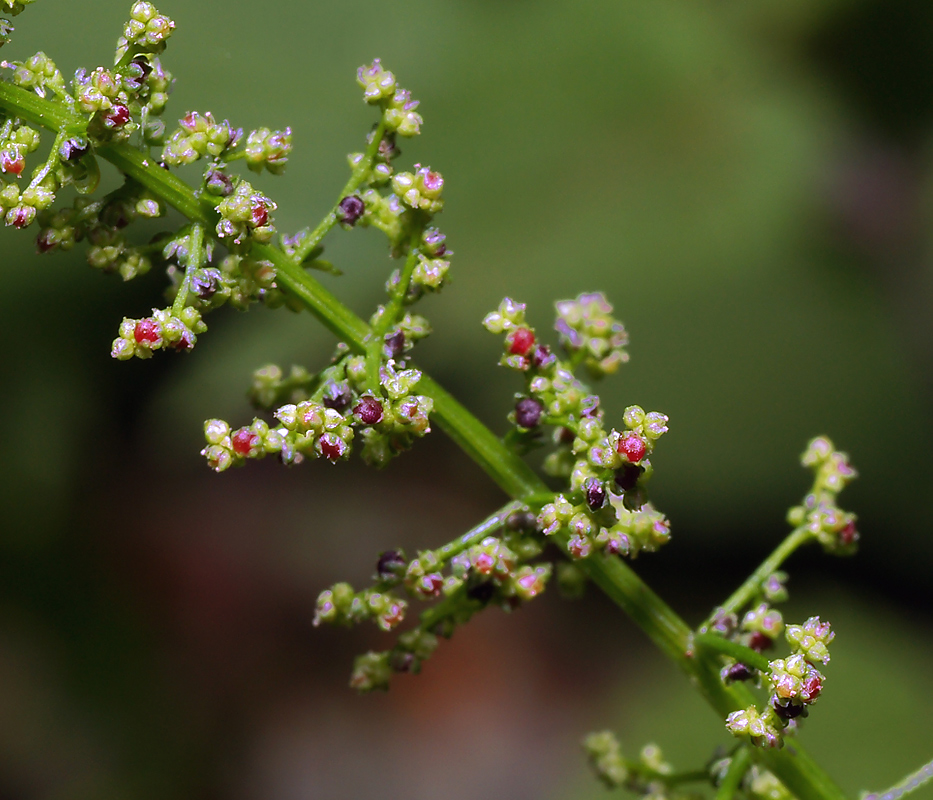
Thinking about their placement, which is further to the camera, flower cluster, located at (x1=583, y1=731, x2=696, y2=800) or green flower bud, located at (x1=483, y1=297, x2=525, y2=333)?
flower cluster, located at (x1=583, y1=731, x2=696, y2=800)

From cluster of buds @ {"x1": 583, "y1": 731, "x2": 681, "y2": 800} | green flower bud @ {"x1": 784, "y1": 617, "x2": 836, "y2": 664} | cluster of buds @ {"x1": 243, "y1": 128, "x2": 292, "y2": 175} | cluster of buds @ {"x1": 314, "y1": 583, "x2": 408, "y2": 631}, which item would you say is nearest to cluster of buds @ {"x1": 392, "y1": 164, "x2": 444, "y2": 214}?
cluster of buds @ {"x1": 243, "y1": 128, "x2": 292, "y2": 175}

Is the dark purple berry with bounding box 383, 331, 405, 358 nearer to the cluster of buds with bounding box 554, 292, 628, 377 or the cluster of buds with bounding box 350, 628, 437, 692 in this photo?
the cluster of buds with bounding box 554, 292, 628, 377

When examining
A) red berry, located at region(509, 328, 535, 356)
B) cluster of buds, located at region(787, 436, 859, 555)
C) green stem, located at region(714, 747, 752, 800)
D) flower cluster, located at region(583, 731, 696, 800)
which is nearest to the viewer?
red berry, located at region(509, 328, 535, 356)

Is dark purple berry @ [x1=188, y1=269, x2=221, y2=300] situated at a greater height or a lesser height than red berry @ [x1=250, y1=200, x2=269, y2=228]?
lesser

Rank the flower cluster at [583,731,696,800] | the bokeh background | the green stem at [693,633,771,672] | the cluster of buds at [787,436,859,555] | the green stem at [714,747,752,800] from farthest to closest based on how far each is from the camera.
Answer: the bokeh background
the flower cluster at [583,731,696,800]
the cluster of buds at [787,436,859,555]
the green stem at [714,747,752,800]
the green stem at [693,633,771,672]

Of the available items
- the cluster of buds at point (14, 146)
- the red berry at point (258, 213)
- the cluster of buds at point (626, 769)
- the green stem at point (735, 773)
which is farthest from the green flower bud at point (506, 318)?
the cluster of buds at point (626, 769)

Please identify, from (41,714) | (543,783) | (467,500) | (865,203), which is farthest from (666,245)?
(41,714)

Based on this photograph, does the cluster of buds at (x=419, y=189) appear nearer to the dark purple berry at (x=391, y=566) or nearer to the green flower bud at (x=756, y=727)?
the dark purple berry at (x=391, y=566)
